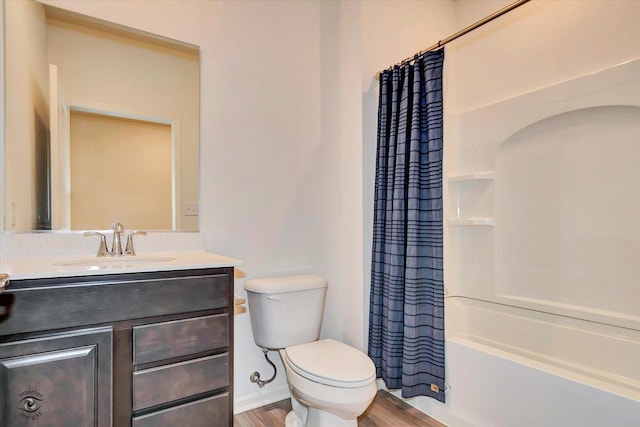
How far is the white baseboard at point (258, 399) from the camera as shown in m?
1.90

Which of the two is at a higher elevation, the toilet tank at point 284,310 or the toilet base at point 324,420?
the toilet tank at point 284,310

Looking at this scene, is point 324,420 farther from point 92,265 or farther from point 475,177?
point 475,177

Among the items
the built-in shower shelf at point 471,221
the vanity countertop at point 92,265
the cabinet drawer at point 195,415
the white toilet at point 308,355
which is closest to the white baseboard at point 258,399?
the white toilet at point 308,355

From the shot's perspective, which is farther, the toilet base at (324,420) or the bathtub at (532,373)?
the toilet base at (324,420)

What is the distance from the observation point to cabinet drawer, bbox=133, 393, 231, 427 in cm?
118

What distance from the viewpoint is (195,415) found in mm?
1252

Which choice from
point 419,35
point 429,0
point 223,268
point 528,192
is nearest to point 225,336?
point 223,268

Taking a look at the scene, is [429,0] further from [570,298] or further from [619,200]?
[570,298]

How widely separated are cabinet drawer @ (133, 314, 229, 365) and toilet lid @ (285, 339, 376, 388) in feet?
1.37

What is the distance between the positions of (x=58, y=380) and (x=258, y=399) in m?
1.17

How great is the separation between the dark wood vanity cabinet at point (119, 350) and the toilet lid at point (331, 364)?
36cm

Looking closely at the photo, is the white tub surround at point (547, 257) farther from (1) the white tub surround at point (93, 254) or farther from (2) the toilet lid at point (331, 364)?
(1) the white tub surround at point (93, 254)

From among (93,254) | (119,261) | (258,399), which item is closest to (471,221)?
(258,399)

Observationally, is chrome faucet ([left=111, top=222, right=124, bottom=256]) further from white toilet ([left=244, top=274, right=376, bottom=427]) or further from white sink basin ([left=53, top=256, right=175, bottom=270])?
white toilet ([left=244, top=274, right=376, bottom=427])
